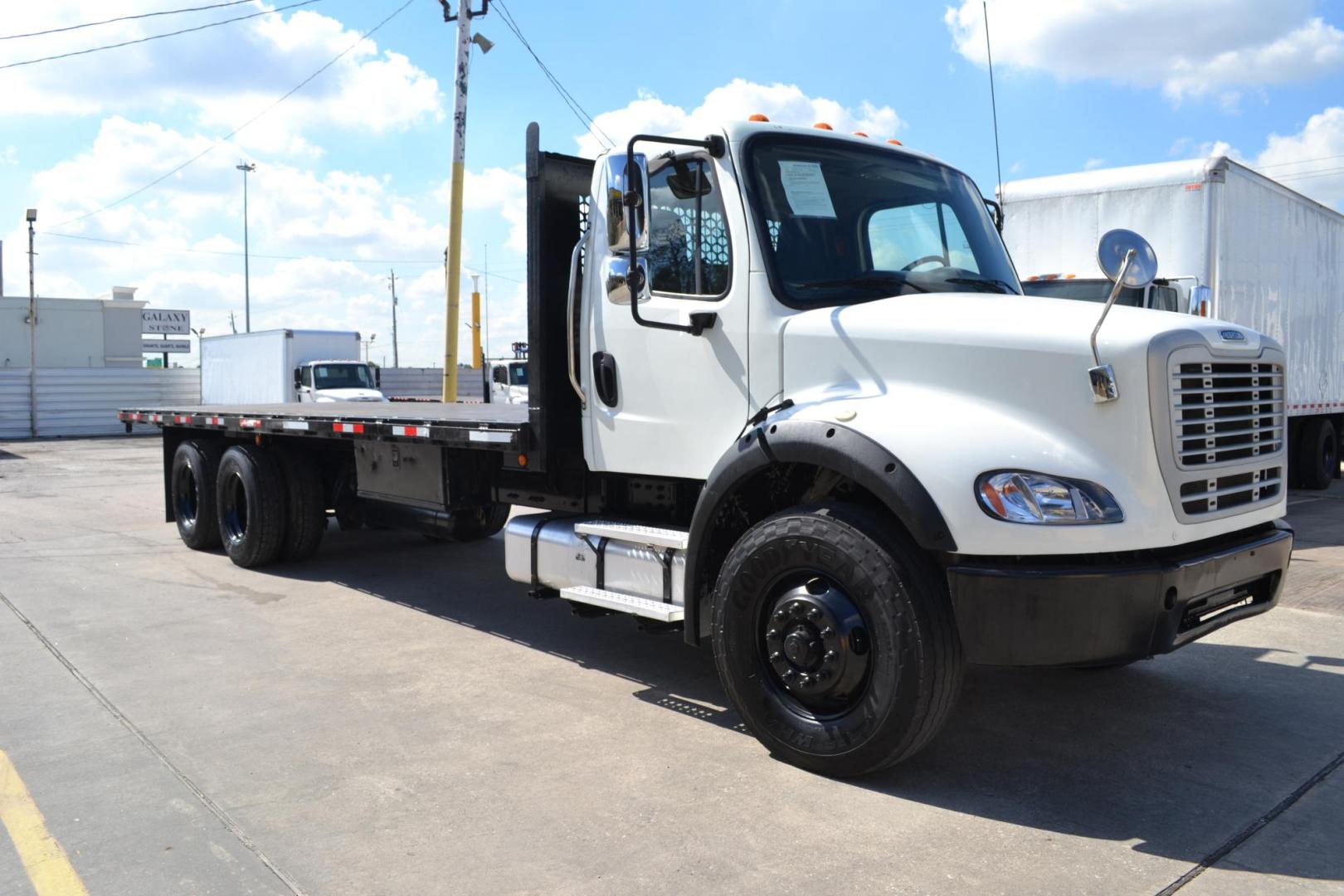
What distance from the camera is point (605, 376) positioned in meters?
5.44

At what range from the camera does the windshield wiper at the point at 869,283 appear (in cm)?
473

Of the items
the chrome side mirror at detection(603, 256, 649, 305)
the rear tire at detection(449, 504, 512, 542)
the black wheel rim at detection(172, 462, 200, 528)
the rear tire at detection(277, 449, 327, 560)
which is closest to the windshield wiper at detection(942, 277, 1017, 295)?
the chrome side mirror at detection(603, 256, 649, 305)

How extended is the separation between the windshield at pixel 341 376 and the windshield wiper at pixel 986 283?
23.9 m

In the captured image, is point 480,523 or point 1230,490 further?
point 480,523

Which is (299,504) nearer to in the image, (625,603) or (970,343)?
(625,603)

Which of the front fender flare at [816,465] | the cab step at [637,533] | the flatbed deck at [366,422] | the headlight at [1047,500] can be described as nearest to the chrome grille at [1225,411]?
the headlight at [1047,500]

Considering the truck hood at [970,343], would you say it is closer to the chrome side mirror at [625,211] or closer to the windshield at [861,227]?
the windshield at [861,227]

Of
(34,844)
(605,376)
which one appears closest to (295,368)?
(605,376)

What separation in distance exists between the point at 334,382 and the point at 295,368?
143 cm

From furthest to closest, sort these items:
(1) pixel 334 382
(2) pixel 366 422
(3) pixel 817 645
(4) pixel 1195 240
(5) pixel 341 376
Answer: (5) pixel 341 376 < (1) pixel 334 382 < (4) pixel 1195 240 < (2) pixel 366 422 < (3) pixel 817 645

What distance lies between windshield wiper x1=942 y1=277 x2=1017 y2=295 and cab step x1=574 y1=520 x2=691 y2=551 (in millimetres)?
1705

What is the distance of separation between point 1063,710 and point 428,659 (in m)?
3.39

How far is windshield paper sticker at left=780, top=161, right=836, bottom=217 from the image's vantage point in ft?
15.9

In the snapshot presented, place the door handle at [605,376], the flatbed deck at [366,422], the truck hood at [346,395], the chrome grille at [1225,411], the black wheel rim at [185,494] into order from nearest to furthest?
the chrome grille at [1225,411]
the door handle at [605,376]
the flatbed deck at [366,422]
the black wheel rim at [185,494]
the truck hood at [346,395]
